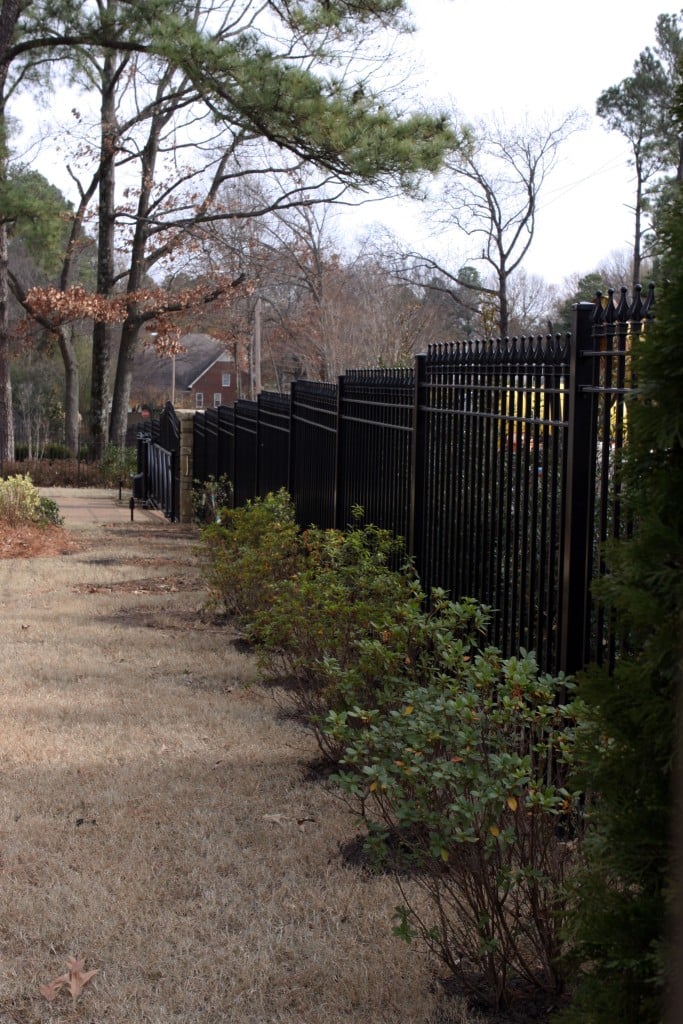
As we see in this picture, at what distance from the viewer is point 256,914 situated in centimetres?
390

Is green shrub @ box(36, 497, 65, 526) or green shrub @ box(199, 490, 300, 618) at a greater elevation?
green shrub @ box(199, 490, 300, 618)

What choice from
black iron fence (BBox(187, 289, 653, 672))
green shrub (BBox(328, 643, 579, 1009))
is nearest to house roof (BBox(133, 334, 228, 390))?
black iron fence (BBox(187, 289, 653, 672))

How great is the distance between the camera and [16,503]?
49.2 ft

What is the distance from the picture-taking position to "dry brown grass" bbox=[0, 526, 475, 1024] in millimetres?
3395

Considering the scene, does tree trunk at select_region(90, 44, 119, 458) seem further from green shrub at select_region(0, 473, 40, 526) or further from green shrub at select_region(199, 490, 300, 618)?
green shrub at select_region(199, 490, 300, 618)

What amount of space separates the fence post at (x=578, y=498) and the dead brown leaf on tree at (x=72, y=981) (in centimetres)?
207

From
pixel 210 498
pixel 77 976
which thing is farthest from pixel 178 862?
pixel 210 498

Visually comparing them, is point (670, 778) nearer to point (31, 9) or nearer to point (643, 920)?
point (643, 920)

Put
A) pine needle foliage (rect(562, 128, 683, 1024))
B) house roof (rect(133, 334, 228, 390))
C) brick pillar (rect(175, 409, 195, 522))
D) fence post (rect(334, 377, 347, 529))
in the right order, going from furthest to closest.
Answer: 1. house roof (rect(133, 334, 228, 390))
2. brick pillar (rect(175, 409, 195, 522))
3. fence post (rect(334, 377, 347, 529))
4. pine needle foliage (rect(562, 128, 683, 1024))

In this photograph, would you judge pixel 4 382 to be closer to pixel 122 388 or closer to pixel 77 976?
pixel 122 388

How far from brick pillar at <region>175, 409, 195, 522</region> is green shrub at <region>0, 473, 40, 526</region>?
342 cm

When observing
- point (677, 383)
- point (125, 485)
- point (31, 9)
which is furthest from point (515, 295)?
point (677, 383)

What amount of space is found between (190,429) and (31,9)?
9205 millimetres

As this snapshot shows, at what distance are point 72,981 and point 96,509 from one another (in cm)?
1797
